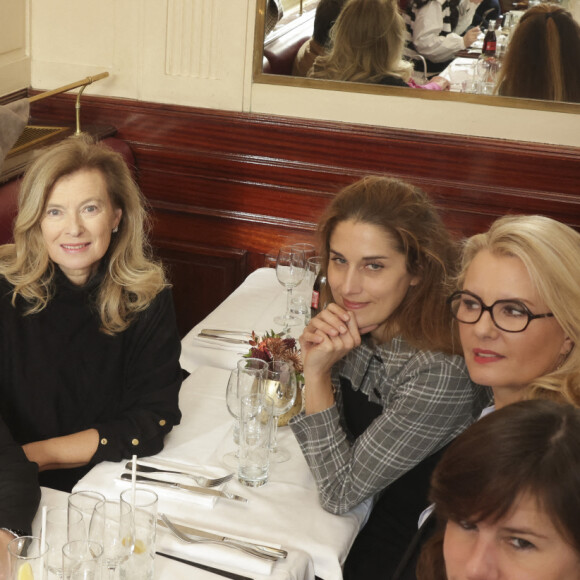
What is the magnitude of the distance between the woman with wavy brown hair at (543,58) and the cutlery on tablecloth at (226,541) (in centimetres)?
253

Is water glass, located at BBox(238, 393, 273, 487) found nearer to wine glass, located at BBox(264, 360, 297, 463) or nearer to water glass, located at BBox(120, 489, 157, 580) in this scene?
wine glass, located at BBox(264, 360, 297, 463)

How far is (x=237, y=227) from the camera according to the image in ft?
13.5

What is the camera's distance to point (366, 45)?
3633 mm

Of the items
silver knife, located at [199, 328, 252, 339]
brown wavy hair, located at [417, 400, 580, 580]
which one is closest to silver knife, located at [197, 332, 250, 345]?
silver knife, located at [199, 328, 252, 339]

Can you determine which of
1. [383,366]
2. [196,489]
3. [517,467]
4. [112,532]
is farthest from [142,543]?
[383,366]

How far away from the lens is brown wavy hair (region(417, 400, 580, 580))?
1.09 m

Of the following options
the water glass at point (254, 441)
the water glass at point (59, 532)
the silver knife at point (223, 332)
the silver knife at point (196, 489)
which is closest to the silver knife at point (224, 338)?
the silver knife at point (223, 332)

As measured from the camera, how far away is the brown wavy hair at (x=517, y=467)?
3.59 ft

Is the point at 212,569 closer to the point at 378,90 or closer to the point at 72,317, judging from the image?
the point at 72,317

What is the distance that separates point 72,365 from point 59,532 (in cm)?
80

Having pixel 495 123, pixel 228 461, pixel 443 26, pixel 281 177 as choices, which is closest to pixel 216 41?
pixel 281 177

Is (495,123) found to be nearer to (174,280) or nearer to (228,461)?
(174,280)

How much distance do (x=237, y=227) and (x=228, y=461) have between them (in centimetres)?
224

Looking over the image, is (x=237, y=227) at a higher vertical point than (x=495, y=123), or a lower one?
lower
